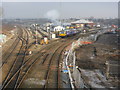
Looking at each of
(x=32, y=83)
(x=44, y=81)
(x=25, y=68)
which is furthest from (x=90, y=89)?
(x=25, y=68)

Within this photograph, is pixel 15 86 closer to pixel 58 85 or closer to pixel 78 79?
pixel 58 85

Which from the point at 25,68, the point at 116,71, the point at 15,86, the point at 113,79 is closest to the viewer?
the point at 15,86

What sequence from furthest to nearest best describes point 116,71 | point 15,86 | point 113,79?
point 116,71 < point 113,79 < point 15,86

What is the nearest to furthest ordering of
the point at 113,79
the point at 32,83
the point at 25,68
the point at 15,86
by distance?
the point at 15,86, the point at 32,83, the point at 113,79, the point at 25,68

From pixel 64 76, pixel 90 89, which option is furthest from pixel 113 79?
pixel 64 76

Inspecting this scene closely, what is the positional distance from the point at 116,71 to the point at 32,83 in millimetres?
5156

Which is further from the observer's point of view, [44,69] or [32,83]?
[44,69]

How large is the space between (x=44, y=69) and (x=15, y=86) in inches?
114

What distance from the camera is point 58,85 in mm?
7184

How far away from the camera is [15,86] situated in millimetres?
6879

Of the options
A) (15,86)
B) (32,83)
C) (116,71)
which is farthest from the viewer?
(116,71)

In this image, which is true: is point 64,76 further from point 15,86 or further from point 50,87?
point 15,86

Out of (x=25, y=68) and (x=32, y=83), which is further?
(x=25, y=68)

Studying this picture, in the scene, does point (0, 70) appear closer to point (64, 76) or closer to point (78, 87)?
point (64, 76)
